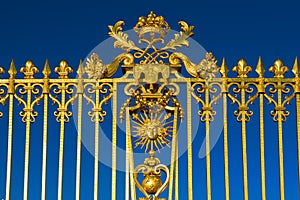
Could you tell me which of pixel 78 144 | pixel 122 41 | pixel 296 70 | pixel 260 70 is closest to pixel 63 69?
pixel 122 41

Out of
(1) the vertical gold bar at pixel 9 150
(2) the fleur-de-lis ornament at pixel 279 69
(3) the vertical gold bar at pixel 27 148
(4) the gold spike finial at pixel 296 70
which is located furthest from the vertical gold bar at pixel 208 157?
(1) the vertical gold bar at pixel 9 150

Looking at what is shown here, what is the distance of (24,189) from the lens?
8.77 meters

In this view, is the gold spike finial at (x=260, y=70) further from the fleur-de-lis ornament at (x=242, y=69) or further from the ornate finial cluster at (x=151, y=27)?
the ornate finial cluster at (x=151, y=27)

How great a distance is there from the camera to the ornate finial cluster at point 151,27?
9195 millimetres

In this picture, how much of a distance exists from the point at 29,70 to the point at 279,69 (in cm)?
232

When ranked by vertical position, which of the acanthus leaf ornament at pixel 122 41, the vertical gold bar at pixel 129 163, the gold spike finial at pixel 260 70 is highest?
the acanthus leaf ornament at pixel 122 41

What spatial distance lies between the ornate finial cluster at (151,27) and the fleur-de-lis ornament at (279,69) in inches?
41.5

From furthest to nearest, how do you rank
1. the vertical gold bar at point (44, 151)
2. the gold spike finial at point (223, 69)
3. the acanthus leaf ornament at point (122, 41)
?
the acanthus leaf ornament at point (122, 41), the gold spike finial at point (223, 69), the vertical gold bar at point (44, 151)

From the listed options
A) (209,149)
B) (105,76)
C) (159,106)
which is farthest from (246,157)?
(105,76)

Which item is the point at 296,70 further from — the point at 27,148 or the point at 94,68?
the point at 27,148

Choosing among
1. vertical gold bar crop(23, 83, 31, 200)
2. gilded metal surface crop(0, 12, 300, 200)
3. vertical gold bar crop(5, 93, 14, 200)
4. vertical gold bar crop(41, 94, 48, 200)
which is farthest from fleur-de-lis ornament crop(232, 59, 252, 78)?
vertical gold bar crop(5, 93, 14, 200)

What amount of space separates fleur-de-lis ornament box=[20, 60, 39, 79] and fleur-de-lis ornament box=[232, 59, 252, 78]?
1.85m

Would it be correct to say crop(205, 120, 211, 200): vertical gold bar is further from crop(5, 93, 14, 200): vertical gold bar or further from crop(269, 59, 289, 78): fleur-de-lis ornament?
crop(5, 93, 14, 200): vertical gold bar

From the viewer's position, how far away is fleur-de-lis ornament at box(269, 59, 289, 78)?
358 inches
